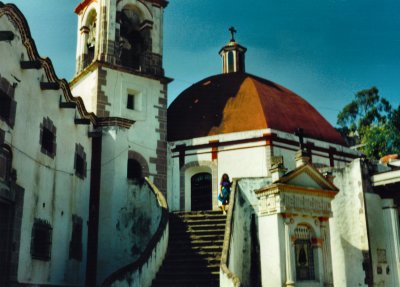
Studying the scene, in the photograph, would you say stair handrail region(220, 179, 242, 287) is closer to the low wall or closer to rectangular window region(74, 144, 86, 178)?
the low wall

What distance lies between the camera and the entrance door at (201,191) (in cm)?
1959

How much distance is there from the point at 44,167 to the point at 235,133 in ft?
28.7

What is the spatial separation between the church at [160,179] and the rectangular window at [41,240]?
0.16 feet

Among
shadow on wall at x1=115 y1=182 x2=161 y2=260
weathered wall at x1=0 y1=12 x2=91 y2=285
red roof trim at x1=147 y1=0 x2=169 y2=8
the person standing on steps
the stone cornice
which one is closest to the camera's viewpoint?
weathered wall at x1=0 y1=12 x2=91 y2=285

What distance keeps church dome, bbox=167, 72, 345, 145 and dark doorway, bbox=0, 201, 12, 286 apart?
10.3m

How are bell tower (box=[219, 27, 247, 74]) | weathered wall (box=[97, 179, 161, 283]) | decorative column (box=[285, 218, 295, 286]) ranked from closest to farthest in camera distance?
decorative column (box=[285, 218, 295, 286])
weathered wall (box=[97, 179, 161, 283])
bell tower (box=[219, 27, 247, 74])

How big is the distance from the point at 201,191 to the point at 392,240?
24.6ft

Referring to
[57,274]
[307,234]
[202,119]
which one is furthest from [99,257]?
[202,119]

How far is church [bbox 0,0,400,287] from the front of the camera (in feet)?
37.9

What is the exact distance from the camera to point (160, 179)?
737 inches

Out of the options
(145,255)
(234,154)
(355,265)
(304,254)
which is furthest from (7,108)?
(355,265)

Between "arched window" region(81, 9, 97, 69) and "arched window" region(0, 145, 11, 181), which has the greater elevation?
"arched window" region(81, 9, 97, 69)

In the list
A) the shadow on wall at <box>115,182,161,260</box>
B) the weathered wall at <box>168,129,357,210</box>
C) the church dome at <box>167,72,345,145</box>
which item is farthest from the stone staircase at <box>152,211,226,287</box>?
the church dome at <box>167,72,345,145</box>

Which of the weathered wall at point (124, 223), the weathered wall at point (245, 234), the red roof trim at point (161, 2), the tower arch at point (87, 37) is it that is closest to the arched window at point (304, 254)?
the weathered wall at point (245, 234)
